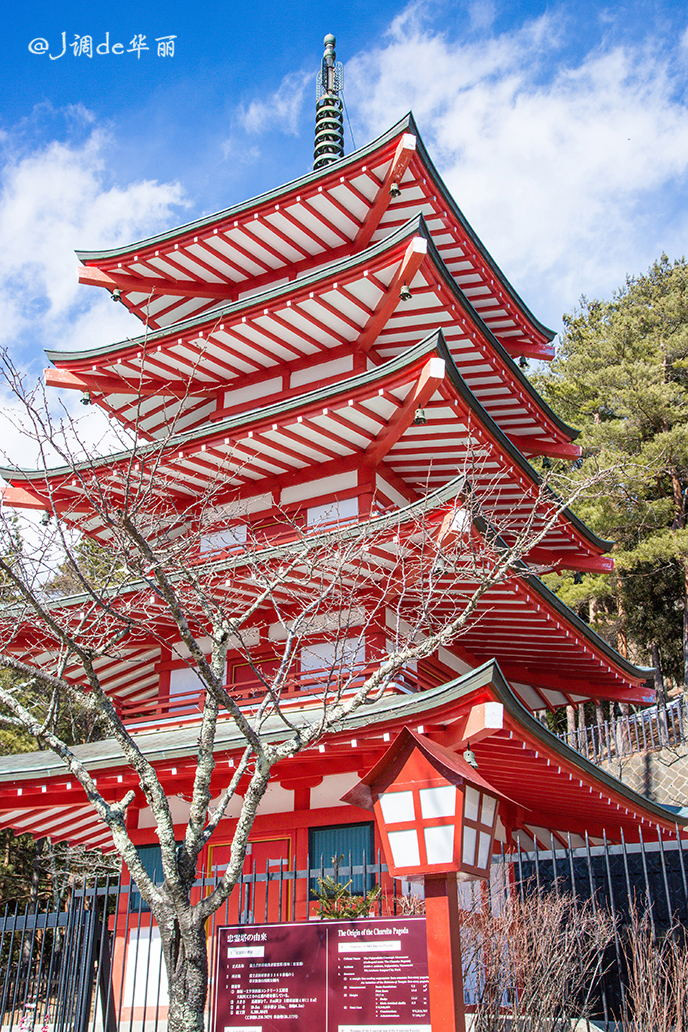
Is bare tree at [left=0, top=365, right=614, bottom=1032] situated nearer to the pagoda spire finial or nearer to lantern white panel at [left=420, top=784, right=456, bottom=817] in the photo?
lantern white panel at [left=420, top=784, right=456, bottom=817]

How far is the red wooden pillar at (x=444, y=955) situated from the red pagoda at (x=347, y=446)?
281cm

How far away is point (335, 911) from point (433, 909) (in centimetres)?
317

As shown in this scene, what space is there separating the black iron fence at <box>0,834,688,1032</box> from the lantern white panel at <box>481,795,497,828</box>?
1647 millimetres

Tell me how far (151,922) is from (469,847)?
366cm

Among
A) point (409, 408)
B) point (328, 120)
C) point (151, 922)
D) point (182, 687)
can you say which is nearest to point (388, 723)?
point (151, 922)

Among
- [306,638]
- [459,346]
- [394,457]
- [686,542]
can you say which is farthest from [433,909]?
[686,542]

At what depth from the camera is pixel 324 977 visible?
6.45 metres

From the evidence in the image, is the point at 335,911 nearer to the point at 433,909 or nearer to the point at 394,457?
the point at 433,909

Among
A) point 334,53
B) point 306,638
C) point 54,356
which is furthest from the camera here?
point 334,53

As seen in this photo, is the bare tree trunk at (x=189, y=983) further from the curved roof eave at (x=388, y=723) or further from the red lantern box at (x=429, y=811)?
the curved roof eave at (x=388, y=723)

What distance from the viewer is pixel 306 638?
41.9 feet

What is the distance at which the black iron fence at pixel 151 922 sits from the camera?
340 inches

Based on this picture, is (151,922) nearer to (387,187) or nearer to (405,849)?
(405,849)

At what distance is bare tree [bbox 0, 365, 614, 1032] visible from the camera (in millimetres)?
6254
